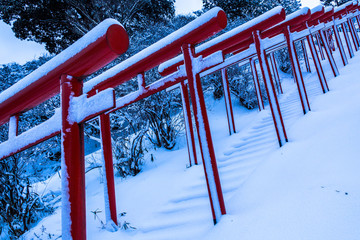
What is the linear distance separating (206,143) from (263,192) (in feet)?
1.98

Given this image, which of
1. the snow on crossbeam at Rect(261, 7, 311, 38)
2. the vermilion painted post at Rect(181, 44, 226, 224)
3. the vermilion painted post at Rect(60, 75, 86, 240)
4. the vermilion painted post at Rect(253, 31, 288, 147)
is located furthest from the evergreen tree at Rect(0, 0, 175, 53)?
the vermilion painted post at Rect(60, 75, 86, 240)

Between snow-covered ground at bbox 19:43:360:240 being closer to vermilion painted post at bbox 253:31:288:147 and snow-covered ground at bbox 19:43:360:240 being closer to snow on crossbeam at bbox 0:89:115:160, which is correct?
vermilion painted post at bbox 253:31:288:147

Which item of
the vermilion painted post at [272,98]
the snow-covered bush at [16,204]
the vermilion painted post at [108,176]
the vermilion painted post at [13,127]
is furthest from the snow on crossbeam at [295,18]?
the snow-covered bush at [16,204]

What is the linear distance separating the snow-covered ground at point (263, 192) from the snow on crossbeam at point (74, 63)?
123cm

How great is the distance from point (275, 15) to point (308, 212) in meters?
2.01

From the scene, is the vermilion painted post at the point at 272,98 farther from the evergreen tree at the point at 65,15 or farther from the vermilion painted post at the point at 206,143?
Result: the evergreen tree at the point at 65,15

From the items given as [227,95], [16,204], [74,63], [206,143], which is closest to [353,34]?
[227,95]

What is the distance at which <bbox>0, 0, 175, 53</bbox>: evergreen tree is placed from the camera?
678cm

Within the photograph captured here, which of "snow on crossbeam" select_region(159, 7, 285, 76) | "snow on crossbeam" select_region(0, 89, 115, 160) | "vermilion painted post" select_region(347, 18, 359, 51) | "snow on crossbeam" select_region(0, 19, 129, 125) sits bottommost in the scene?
"snow on crossbeam" select_region(0, 89, 115, 160)

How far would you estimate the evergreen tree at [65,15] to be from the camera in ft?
22.2

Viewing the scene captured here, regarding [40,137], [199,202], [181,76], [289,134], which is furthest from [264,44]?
[40,137]

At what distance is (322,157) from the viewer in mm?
1627

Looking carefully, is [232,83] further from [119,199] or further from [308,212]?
[308,212]

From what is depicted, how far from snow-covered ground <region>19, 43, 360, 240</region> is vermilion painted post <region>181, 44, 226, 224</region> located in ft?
0.35
